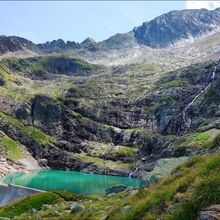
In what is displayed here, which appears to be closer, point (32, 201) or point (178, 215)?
point (178, 215)

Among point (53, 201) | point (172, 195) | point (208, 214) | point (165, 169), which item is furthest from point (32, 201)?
point (208, 214)

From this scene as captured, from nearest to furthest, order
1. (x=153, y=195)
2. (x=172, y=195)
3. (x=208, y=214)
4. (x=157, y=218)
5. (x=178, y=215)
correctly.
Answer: (x=208, y=214)
(x=178, y=215)
(x=157, y=218)
(x=172, y=195)
(x=153, y=195)

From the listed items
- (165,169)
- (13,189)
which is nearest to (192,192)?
(165,169)

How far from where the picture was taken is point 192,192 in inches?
615

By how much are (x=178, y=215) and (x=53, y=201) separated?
41548 millimetres

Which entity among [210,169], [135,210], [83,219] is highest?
[210,169]

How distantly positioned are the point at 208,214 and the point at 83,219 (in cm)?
1198

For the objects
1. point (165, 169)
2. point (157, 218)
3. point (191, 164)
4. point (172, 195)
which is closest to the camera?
point (157, 218)

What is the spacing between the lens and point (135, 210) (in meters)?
17.8

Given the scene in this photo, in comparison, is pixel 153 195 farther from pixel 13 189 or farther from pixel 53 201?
pixel 13 189

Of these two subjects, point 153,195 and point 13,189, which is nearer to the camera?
point 153,195

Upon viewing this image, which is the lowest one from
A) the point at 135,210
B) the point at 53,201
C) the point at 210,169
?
the point at 53,201

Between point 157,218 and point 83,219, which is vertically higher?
point 157,218

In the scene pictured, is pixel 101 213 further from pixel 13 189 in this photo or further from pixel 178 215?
pixel 13 189
